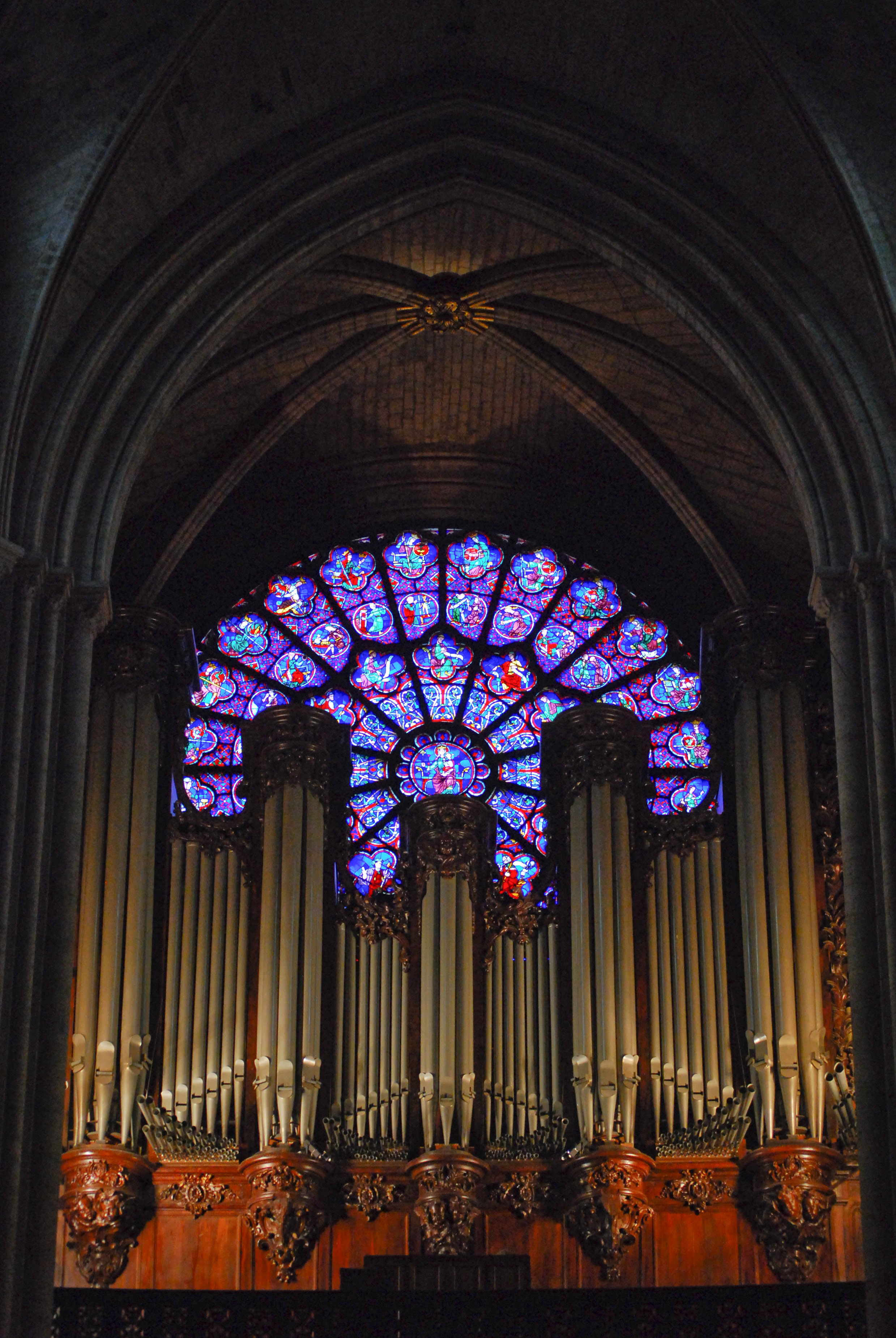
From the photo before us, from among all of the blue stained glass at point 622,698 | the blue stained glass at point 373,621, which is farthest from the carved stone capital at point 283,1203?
the blue stained glass at point 373,621

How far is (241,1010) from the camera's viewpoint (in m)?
19.6

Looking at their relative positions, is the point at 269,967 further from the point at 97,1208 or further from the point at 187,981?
the point at 97,1208

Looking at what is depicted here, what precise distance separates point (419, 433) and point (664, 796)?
3914 millimetres

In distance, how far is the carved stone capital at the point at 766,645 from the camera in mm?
21031

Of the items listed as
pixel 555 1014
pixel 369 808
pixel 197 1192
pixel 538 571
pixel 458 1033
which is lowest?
pixel 197 1192

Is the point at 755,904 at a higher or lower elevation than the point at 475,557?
lower

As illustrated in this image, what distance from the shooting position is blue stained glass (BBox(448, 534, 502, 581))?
22891 mm

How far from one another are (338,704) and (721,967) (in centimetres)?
428

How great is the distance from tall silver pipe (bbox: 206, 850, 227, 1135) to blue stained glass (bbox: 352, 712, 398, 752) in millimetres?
2001

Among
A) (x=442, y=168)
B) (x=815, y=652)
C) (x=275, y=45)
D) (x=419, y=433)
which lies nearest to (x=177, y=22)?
(x=275, y=45)

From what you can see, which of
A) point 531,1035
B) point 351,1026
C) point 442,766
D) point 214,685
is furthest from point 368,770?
point 531,1035

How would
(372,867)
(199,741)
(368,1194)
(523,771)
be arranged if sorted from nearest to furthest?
(368,1194)
(372,867)
(523,771)
(199,741)

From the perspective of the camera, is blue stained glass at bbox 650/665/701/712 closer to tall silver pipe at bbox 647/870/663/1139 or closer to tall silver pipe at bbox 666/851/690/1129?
tall silver pipe at bbox 666/851/690/1129

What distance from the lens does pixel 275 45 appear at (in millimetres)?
18000
